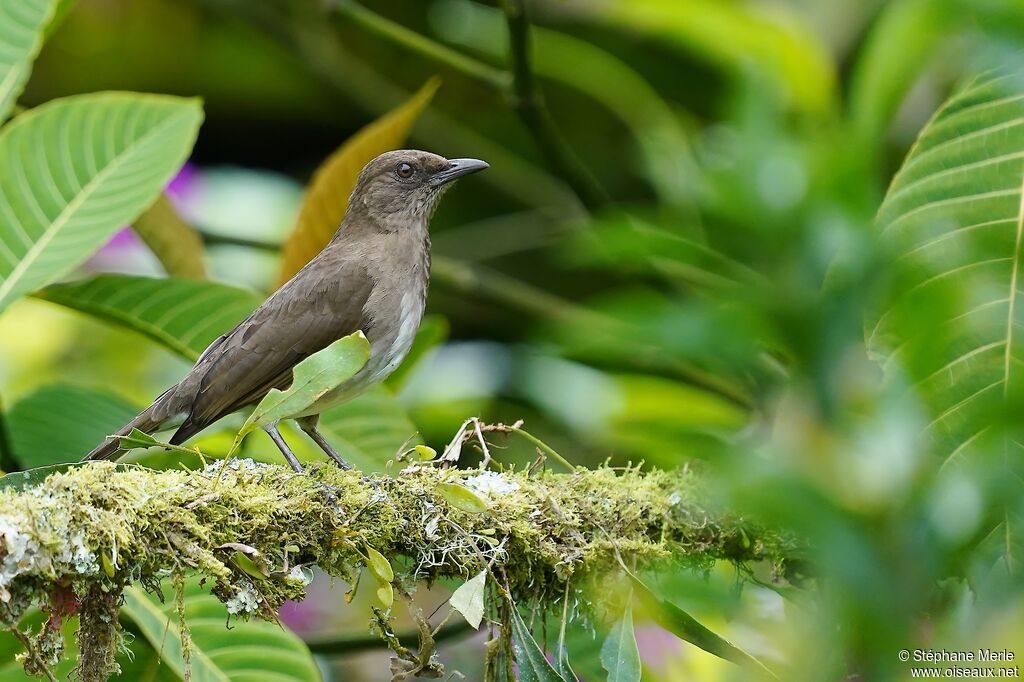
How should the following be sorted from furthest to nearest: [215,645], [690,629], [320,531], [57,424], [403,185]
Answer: [403,185], [57,424], [215,645], [320,531], [690,629]

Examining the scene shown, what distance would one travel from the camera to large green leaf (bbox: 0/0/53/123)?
8.75ft

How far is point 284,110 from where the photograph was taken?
702cm

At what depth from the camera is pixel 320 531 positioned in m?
1.99

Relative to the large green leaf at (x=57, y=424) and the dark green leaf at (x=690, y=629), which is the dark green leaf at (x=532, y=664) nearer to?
the dark green leaf at (x=690, y=629)

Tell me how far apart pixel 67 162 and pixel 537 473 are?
4.53 ft

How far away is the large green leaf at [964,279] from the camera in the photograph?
1076mm

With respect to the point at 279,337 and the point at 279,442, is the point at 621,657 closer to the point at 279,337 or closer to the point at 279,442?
the point at 279,442

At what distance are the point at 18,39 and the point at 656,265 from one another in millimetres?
1730

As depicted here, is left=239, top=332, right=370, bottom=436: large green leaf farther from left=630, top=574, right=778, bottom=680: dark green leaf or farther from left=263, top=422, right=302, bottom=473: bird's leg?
left=263, top=422, right=302, bottom=473: bird's leg

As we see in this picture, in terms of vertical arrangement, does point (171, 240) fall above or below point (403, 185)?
below

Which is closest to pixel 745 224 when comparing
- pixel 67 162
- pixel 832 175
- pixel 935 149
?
pixel 832 175

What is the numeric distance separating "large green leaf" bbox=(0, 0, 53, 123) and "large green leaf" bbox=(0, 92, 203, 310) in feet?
0.36

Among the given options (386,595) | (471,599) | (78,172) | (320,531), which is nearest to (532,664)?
(471,599)

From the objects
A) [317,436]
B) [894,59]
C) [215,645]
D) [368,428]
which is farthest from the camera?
[317,436]
